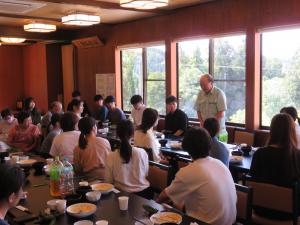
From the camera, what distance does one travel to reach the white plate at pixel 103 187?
8.76 ft

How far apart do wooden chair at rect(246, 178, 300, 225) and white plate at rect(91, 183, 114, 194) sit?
107 centimetres

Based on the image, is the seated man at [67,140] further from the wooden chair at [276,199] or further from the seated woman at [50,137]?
the wooden chair at [276,199]

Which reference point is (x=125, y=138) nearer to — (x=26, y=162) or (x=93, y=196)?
(x=93, y=196)

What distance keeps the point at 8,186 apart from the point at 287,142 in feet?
6.88

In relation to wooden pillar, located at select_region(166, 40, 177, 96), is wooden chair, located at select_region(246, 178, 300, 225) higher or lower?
lower

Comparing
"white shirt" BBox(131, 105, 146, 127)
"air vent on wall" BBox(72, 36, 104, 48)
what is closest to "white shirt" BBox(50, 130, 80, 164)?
"white shirt" BBox(131, 105, 146, 127)

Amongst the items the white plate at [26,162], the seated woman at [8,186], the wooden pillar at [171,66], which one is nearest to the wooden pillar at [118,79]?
the wooden pillar at [171,66]

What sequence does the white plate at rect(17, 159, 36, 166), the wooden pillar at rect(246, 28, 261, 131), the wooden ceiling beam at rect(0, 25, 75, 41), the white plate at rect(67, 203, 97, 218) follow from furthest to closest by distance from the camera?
the wooden ceiling beam at rect(0, 25, 75, 41), the wooden pillar at rect(246, 28, 261, 131), the white plate at rect(17, 159, 36, 166), the white plate at rect(67, 203, 97, 218)

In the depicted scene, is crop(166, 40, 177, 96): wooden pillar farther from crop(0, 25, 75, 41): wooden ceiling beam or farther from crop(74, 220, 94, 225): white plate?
crop(74, 220, 94, 225): white plate

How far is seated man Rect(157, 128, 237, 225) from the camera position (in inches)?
90.1

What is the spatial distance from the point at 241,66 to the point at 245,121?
860mm

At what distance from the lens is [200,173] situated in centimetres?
229

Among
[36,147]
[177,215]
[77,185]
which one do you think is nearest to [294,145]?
[177,215]

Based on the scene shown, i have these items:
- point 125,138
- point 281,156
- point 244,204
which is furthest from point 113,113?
point 244,204
